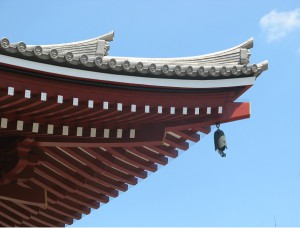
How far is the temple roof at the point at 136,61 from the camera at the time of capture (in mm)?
8296

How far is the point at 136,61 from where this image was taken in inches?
362

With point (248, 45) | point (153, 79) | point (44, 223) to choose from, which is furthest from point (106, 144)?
point (44, 223)

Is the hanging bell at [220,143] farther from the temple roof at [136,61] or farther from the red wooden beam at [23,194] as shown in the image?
the red wooden beam at [23,194]

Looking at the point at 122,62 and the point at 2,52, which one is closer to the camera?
the point at 2,52

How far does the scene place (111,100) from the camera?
923cm

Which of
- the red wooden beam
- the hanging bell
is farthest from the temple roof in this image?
the red wooden beam

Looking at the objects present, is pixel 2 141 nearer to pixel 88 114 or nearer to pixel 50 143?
pixel 50 143

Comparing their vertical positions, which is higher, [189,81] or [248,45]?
[248,45]

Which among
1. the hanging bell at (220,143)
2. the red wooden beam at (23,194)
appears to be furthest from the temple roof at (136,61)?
Result: the red wooden beam at (23,194)

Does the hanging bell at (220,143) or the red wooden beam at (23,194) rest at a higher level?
the hanging bell at (220,143)

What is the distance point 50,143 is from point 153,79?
1.76 meters

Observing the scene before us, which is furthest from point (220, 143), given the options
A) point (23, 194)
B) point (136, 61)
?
point (23, 194)

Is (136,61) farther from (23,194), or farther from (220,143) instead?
(23,194)

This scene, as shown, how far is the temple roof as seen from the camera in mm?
8296
